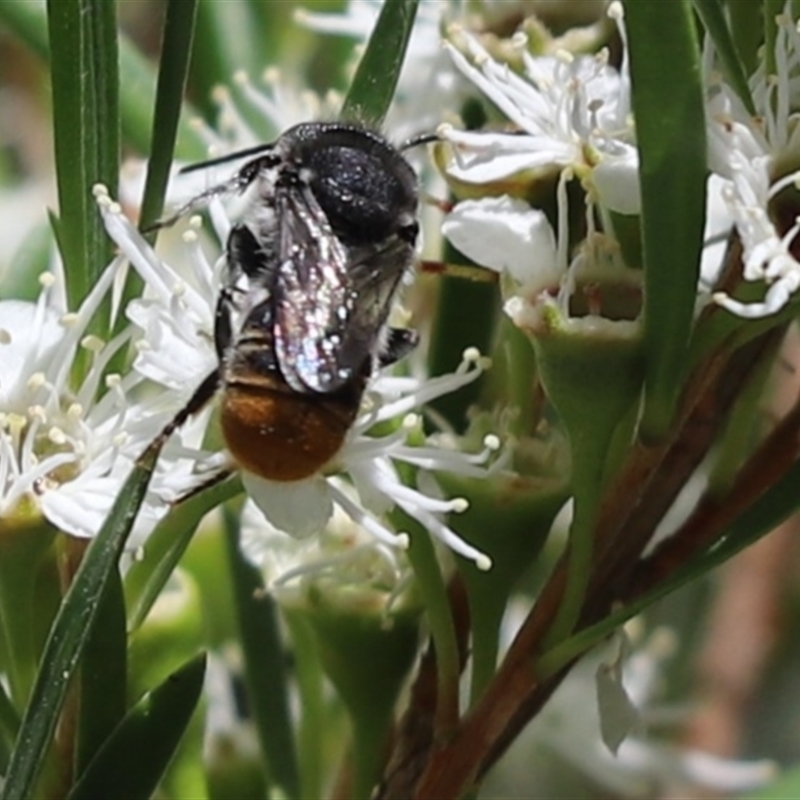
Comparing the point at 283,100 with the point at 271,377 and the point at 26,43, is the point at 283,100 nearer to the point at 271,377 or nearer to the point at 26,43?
the point at 26,43

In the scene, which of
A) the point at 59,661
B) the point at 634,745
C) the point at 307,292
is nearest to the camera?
the point at 59,661

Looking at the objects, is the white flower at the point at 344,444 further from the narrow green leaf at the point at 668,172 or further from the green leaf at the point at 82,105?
the narrow green leaf at the point at 668,172

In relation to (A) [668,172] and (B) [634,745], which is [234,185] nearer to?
(A) [668,172]

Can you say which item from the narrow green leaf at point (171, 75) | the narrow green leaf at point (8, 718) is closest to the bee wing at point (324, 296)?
the narrow green leaf at point (171, 75)

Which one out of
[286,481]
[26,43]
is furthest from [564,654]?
[26,43]

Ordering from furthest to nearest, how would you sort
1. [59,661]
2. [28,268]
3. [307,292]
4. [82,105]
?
1. [28,268]
2. [307,292]
3. [82,105]
4. [59,661]

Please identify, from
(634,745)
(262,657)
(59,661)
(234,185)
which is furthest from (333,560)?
(634,745)

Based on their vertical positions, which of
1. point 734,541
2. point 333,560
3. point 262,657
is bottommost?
point 262,657
